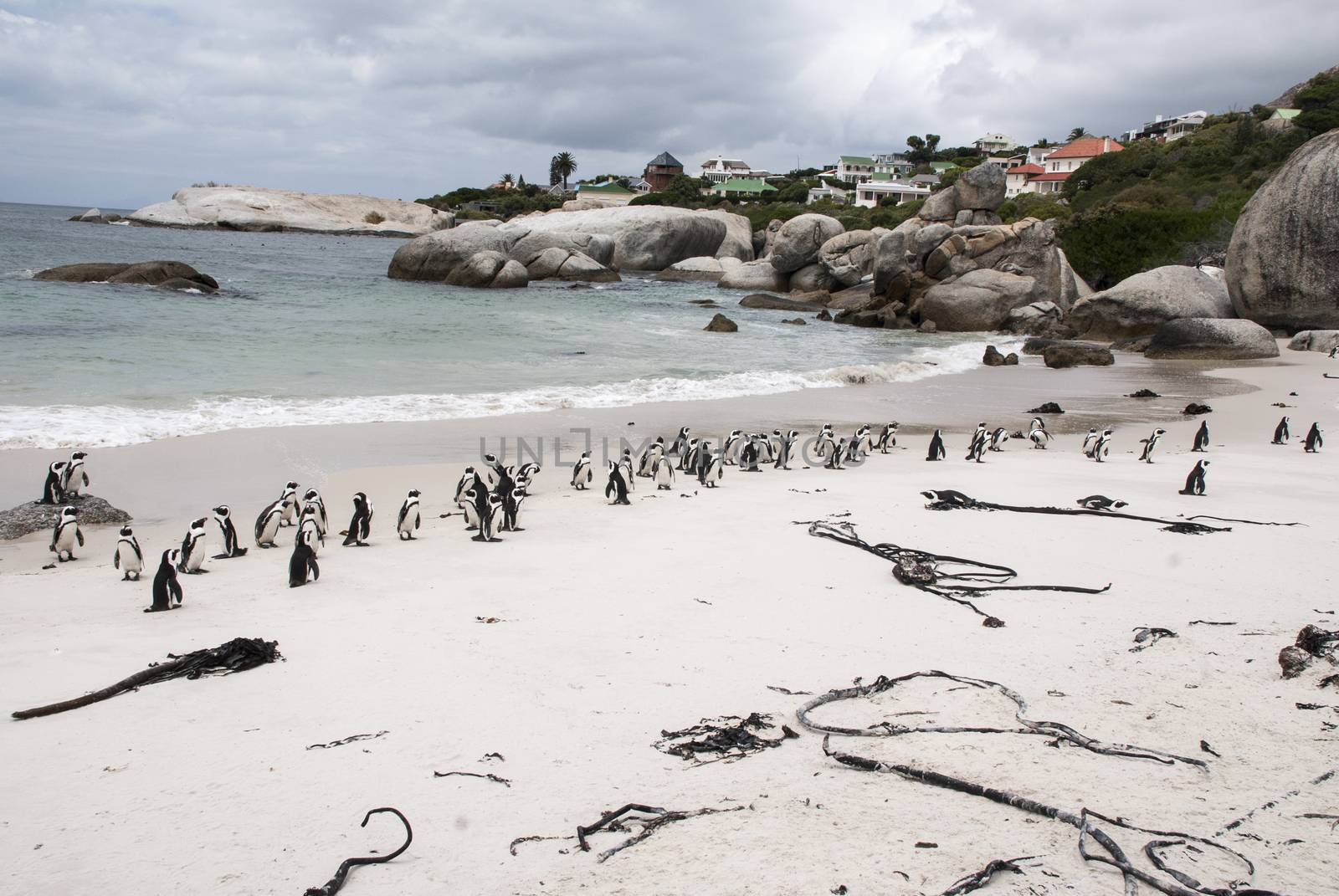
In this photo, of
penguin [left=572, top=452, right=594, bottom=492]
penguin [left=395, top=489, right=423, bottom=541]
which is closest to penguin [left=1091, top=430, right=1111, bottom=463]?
penguin [left=572, top=452, right=594, bottom=492]

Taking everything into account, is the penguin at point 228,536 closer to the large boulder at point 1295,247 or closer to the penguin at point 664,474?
the penguin at point 664,474

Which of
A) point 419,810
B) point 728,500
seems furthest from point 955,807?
point 728,500

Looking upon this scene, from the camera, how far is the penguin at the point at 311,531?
6.35 metres

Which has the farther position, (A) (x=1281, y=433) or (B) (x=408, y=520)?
(A) (x=1281, y=433)

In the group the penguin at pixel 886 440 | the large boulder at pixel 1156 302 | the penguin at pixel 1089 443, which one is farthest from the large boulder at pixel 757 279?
the penguin at pixel 1089 443

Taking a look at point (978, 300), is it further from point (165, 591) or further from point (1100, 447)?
point (165, 591)

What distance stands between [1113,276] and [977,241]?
5930mm

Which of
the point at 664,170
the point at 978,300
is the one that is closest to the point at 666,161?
the point at 664,170

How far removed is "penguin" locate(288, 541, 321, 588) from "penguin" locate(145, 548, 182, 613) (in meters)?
0.66

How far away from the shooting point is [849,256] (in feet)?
127

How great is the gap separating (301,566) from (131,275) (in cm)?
2880

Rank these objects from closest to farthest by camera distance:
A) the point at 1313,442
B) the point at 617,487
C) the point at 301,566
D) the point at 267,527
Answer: the point at 301,566 → the point at 267,527 → the point at 617,487 → the point at 1313,442

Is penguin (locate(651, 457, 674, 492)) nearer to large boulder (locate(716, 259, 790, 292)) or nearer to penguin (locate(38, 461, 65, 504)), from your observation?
penguin (locate(38, 461, 65, 504))

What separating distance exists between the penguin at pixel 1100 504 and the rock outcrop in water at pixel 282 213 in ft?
277
